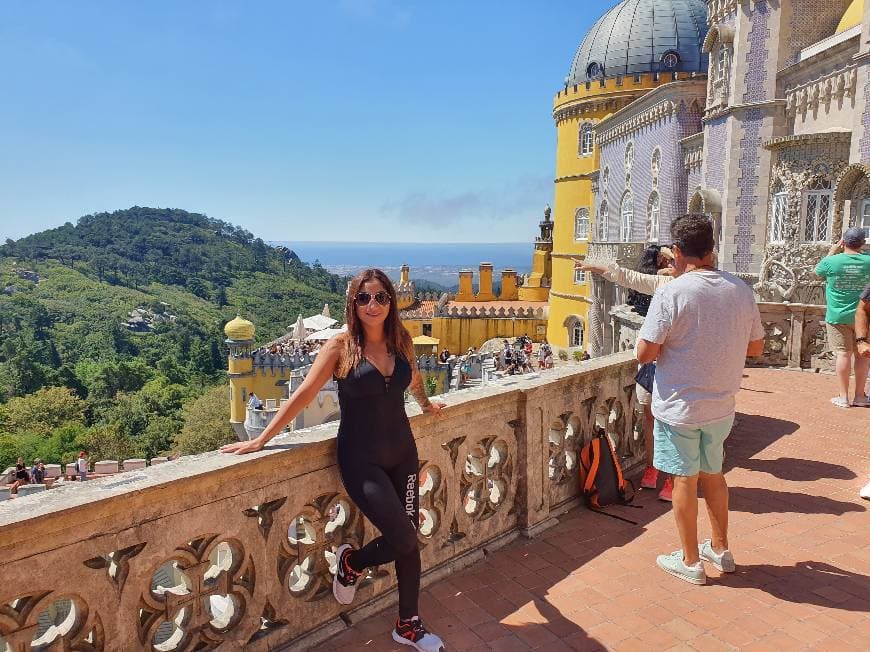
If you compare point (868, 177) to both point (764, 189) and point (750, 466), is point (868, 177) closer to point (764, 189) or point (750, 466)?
point (764, 189)

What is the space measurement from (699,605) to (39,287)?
132 meters

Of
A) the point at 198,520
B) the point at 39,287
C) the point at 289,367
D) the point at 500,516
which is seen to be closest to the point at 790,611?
the point at 500,516

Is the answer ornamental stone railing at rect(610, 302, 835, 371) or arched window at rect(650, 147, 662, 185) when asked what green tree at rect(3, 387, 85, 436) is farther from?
ornamental stone railing at rect(610, 302, 835, 371)

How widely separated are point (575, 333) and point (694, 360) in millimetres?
31387

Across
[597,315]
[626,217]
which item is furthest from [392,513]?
[626,217]

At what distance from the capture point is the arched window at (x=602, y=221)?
1219 inches

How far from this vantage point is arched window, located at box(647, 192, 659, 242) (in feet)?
82.5

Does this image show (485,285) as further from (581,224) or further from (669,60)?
(669,60)

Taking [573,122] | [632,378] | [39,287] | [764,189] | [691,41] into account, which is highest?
[691,41]

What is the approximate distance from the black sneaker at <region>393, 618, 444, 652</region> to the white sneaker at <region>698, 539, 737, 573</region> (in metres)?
1.57

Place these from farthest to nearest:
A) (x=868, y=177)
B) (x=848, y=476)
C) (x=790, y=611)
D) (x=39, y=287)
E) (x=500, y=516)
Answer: (x=39, y=287)
(x=868, y=177)
(x=848, y=476)
(x=500, y=516)
(x=790, y=611)

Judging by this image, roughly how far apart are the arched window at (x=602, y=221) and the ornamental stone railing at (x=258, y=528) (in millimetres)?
28348

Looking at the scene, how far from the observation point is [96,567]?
7.01 feet

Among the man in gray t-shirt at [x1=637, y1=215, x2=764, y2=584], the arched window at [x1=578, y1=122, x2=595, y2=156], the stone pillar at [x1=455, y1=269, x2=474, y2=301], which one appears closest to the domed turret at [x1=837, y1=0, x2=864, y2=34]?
the arched window at [x1=578, y1=122, x2=595, y2=156]
